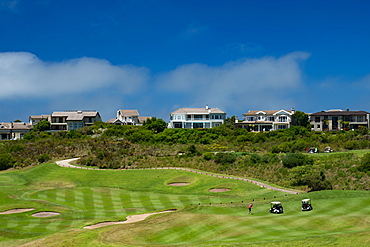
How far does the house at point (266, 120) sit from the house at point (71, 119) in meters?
45.9

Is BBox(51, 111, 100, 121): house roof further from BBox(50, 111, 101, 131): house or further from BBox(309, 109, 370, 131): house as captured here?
BBox(309, 109, 370, 131): house

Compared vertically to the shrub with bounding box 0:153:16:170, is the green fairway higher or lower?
lower

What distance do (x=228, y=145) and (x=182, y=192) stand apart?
42976 millimetres

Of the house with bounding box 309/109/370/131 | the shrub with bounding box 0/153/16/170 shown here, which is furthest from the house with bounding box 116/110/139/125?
the shrub with bounding box 0/153/16/170

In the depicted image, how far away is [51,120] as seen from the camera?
13138cm

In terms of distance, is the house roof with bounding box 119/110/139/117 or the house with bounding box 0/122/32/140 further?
the house roof with bounding box 119/110/139/117

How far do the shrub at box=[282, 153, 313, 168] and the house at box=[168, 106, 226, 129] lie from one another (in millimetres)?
59881

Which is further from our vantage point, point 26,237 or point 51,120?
point 51,120

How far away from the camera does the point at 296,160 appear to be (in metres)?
64.1

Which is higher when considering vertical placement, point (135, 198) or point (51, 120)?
point (51, 120)

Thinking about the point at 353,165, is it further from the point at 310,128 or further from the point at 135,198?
the point at 310,128

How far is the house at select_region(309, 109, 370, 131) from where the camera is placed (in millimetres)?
113375

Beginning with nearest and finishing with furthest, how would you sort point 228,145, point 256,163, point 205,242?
point 205,242
point 256,163
point 228,145

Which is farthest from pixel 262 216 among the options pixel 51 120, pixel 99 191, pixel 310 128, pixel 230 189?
pixel 51 120
